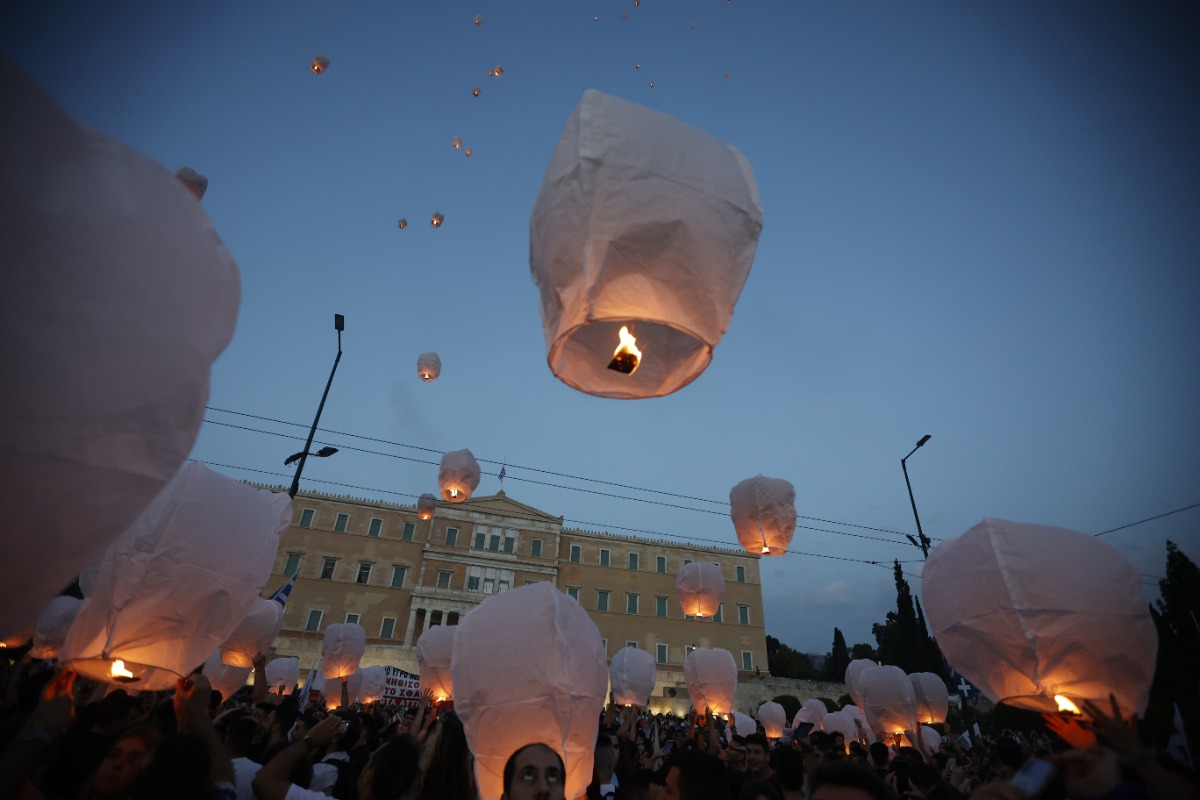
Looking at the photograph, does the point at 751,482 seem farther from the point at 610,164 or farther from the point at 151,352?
the point at 151,352

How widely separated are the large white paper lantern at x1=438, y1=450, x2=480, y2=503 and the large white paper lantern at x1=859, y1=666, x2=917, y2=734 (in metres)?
7.14

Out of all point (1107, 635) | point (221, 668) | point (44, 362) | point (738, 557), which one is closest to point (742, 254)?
point (44, 362)

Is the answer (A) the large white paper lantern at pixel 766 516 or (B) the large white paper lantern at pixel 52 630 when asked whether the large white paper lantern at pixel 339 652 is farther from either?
(A) the large white paper lantern at pixel 766 516

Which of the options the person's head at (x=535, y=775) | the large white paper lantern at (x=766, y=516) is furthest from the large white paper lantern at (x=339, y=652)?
the person's head at (x=535, y=775)

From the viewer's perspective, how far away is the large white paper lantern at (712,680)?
9469 millimetres

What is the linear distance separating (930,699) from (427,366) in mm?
11699

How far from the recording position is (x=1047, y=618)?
3.01 metres

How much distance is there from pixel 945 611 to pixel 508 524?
4283 centimetres

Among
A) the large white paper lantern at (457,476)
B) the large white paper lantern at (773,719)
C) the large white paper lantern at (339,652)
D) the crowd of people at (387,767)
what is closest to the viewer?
the crowd of people at (387,767)

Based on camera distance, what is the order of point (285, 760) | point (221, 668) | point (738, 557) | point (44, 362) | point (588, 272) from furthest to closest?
point (738, 557), point (221, 668), point (285, 760), point (588, 272), point (44, 362)

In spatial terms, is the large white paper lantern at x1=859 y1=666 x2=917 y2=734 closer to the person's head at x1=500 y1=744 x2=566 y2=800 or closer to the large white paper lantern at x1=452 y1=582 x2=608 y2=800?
the large white paper lantern at x1=452 y1=582 x2=608 y2=800

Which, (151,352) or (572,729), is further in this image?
(572,729)

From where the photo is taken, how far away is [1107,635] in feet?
9.59

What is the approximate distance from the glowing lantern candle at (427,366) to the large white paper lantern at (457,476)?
2729 millimetres
